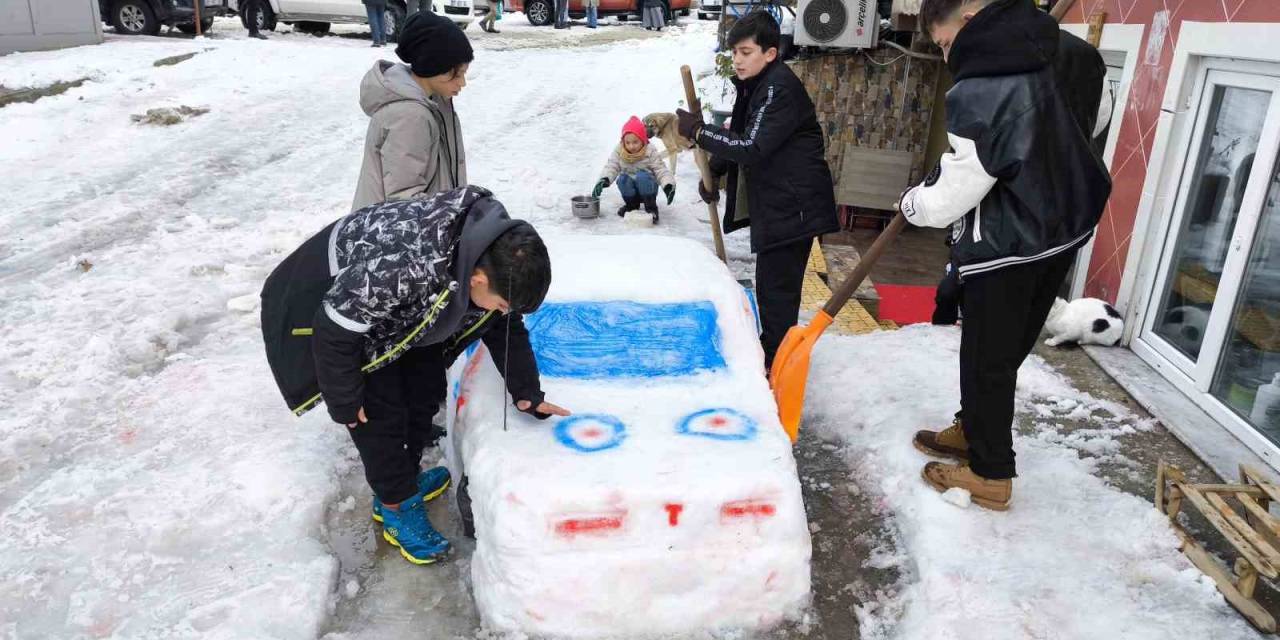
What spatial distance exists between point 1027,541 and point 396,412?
2200 mm

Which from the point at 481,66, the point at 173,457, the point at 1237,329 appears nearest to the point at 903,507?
the point at 1237,329

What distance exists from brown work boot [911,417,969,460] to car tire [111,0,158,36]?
13.4m

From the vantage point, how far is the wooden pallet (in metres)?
2.37

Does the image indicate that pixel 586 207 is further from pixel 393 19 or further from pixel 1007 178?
pixel 393 19

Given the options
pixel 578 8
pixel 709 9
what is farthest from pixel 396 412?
pixel 709 9

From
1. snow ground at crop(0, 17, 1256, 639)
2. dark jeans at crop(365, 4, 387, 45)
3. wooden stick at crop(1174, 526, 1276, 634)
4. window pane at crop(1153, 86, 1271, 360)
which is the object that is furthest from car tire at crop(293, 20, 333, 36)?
wooden stick at crop(1174, 526, 1276, 634)

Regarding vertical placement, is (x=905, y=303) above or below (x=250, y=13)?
below

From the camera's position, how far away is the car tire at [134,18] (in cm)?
1211

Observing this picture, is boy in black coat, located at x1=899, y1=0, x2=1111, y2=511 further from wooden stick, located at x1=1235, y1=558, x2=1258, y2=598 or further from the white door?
the white door

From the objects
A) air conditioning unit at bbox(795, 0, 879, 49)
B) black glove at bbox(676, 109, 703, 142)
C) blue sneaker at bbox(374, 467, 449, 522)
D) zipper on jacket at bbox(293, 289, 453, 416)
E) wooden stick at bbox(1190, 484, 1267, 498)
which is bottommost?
blue sneaker at bbox(374, 467, 449, 522)

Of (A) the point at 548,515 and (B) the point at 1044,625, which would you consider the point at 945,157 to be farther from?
(A) the point at 548,515

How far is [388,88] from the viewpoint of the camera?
2.98 m

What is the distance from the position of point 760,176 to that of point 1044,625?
2066 millimetres

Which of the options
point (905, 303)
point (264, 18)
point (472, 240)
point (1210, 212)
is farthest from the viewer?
point (264, 18)
